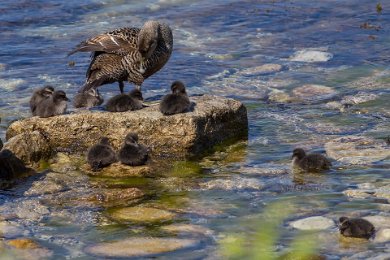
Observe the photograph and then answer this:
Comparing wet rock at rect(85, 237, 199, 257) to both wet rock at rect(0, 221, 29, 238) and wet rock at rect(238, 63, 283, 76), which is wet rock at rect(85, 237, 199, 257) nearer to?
wet rock at rect(0, 221, 29, 238)

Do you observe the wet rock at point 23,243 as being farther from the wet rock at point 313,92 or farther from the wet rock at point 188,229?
the wet rock at point 313,92

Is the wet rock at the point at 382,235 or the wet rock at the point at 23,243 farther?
the wet rock at the point at 23,243

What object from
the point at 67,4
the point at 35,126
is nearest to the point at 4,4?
the point at 67,4

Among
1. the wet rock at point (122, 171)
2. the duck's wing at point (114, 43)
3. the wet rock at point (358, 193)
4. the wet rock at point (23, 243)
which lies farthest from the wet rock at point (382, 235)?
the duck's wing at point (114, 43)

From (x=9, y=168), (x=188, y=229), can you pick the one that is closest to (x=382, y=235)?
(x=188, y=229)

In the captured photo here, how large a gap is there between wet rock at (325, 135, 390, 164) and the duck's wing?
110 inches

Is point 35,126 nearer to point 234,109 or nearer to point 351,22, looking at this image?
point 234,109

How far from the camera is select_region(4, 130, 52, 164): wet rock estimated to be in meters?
10.1

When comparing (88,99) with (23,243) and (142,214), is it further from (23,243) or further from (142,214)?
(23,243)

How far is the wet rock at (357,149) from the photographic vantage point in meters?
10.0

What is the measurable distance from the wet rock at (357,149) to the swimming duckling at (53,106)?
291 cm

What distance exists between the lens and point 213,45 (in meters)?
16.7

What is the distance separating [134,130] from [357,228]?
12.0 feet

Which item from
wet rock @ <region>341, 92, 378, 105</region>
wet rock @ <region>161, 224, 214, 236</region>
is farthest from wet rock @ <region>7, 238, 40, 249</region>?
wet rock @ <region>341, 92, 378, 105</region>
